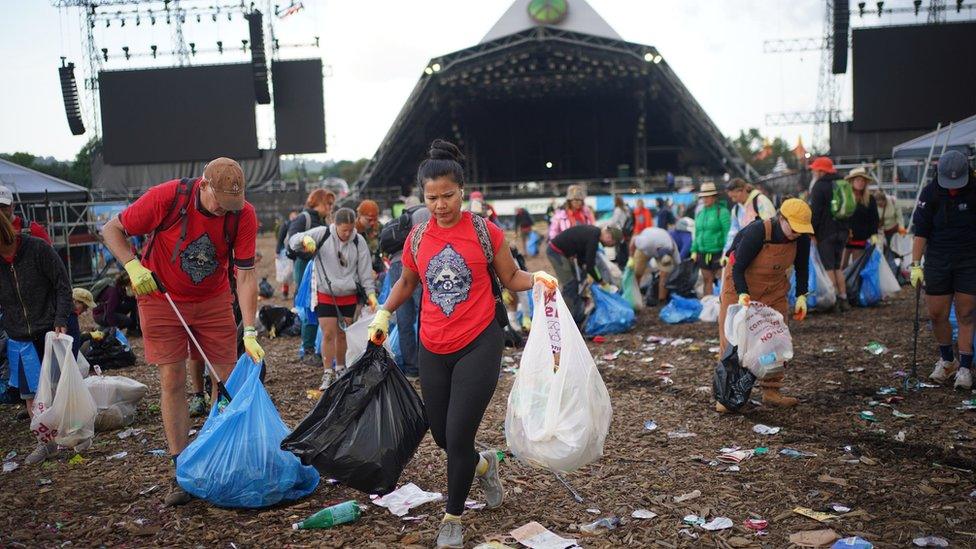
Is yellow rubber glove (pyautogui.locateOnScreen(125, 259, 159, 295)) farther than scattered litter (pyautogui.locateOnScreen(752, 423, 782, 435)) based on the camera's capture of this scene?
No

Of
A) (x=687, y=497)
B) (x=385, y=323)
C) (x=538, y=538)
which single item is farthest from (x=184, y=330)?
(x=687, y=497)

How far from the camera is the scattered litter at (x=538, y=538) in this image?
3527 millimetres

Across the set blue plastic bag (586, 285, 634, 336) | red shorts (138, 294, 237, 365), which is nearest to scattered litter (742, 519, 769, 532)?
red shorts (138, 294, 237, 365)

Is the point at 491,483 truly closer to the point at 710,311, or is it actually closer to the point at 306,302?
the point at 306,302

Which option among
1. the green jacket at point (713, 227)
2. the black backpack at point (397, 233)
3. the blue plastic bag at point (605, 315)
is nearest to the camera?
the black backpack at point (397, 233)

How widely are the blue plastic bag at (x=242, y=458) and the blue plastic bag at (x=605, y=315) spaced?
5753mm

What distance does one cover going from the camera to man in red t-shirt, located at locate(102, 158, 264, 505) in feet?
12.9

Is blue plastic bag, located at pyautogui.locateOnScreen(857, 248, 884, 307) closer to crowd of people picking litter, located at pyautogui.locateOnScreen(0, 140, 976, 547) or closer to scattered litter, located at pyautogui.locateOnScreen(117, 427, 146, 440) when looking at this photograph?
crowd of people picking litter, located at pyautogui.locateOnScreen(0, 140, 976, 547)

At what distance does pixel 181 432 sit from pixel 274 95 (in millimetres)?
24396

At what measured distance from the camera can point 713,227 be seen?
997 centimetres

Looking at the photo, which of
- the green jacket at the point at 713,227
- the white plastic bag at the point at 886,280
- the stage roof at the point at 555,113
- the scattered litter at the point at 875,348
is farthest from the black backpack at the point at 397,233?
the stage roof at the point at 555,113

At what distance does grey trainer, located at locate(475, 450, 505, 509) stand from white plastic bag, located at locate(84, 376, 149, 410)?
3294mm

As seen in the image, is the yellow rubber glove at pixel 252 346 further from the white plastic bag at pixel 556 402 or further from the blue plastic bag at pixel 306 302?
the blue plastic bag at pixel 306 302

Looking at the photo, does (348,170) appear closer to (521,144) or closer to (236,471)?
(521,144)
